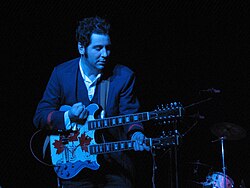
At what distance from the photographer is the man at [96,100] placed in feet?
8.80

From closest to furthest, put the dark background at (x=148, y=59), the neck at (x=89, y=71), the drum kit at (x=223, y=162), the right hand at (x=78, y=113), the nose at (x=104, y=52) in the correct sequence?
the right hand at (x=78, y=113)
the nose at (x=104, y=52)
the neck at (x=89, y=71)
the dark background at (x=148, y=59)
the drum kit at (x=223, y=162)

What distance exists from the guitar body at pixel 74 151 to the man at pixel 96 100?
31 millimetres

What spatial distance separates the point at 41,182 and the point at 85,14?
187cm

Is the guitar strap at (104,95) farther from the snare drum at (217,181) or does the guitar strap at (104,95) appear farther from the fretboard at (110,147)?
the snare drum at (217,181)

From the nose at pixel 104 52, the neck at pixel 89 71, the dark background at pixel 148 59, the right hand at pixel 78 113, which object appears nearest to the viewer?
the right hand at pixel 78 113

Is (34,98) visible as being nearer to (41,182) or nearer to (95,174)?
(41,182)

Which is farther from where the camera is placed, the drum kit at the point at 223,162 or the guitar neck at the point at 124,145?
the drum kit at the point at 223,162

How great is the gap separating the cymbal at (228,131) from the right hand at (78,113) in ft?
7.53

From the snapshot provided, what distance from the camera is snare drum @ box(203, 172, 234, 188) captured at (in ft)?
14.7

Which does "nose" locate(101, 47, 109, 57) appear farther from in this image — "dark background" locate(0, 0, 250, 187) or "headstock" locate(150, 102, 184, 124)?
"dark background" locate(0, 0, 250, 187)

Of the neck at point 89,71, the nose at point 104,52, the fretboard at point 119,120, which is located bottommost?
the fretboard at point 119,120

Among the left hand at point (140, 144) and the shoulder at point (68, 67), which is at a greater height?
the shoulder at point (68, 67)

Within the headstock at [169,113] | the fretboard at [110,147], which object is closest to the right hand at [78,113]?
the fretboard at [110,147]

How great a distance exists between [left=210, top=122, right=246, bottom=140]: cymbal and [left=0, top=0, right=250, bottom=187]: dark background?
0.30 ft
